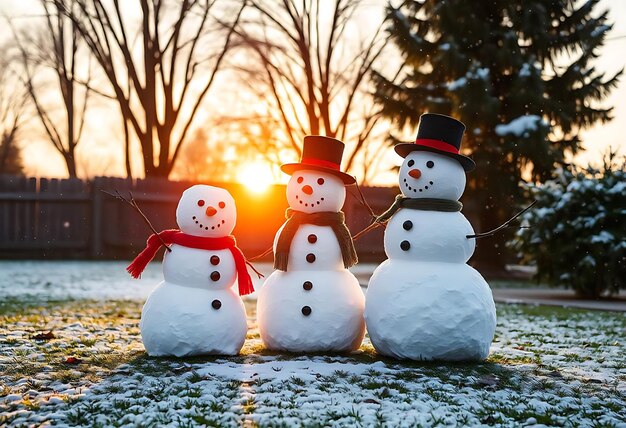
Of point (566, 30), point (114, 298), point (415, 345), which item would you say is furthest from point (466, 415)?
point (566, 30)

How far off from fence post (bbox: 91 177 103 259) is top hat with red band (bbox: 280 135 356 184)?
1471 cm

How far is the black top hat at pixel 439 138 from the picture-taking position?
5930mm

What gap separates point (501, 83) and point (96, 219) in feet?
36.4

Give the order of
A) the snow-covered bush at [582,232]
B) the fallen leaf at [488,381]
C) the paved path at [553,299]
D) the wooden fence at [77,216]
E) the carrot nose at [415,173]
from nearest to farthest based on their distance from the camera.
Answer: the fallen leaf at [488,381] < the carrot nose at [415,173] < the paved path at [553,299] < the snow-covered bush at [582,232] < the wooden fence at [77,216]

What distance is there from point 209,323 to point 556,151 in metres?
12.1

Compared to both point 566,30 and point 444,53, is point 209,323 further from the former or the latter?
point 566,30

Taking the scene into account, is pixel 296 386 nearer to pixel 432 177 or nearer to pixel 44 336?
pixel 432 177

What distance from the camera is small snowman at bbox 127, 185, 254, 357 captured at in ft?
18.6

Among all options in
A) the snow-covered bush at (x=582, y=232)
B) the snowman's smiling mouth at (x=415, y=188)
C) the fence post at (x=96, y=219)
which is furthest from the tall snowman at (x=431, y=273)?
the fence post at (x=96, y=219)

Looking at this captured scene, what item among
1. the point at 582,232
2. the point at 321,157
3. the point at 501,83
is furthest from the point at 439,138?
the point at 501,83

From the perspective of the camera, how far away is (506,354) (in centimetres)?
643

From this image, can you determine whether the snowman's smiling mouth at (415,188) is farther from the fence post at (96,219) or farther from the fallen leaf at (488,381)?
the fence post at (96,219)

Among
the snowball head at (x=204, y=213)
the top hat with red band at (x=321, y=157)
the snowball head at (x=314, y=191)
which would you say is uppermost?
the top hat with red band at (x=321, y=157)

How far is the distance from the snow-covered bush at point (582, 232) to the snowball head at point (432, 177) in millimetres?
6277
